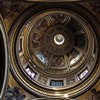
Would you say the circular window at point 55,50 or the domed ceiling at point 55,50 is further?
the circular window at point 55,50

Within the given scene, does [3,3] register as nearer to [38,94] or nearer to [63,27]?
[38,94]

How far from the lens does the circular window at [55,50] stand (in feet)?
63.5

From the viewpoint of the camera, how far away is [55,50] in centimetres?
2847

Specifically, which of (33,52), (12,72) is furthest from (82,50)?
(12,72)

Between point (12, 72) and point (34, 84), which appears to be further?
point (34, 84)

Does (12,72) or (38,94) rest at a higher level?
(12,72)

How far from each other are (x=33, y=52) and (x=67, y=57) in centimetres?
320

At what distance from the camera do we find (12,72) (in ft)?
65.9

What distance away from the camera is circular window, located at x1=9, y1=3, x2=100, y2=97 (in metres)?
Result: 19.4

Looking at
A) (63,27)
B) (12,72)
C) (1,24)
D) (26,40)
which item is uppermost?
(63,27)

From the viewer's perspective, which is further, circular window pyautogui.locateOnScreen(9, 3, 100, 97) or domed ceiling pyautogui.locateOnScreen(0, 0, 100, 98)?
circular window pyautogui.locateOnScreen(9, 3, 100, 97)

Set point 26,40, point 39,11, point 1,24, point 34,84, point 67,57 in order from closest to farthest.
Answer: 1. point 1,24
2. point 39,11
3. point 34,84
4. point 26,40
5. point 67,57

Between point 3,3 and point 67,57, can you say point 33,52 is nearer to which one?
point 67,57

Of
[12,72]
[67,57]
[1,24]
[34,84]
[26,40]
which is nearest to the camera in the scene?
[1,24]
